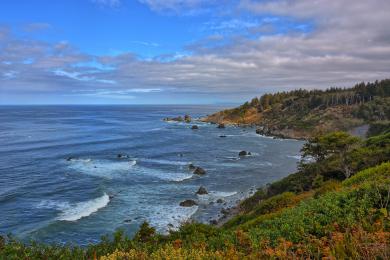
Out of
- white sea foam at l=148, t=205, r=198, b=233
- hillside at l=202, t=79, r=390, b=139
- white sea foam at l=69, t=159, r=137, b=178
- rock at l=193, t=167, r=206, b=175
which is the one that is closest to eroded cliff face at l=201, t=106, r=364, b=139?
hillside at l=202, t=79, r=390, b=139

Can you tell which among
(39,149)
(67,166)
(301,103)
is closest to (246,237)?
(67,166)

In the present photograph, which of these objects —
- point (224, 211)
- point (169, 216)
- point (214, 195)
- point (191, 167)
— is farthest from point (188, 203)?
point (191, 167)

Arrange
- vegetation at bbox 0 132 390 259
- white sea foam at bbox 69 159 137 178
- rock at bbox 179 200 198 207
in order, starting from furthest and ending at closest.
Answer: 1. white sea foam at bbox 69 159 137 178
2. rock at bbox 179 200 198 207
3. vegetation at bbox 0 132 390 259

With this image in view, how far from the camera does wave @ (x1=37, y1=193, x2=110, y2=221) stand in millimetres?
40156

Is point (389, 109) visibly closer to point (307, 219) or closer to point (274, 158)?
point (274, 158)

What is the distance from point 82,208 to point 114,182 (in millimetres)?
12602

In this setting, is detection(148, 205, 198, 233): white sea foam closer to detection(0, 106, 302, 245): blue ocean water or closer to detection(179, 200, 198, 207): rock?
detection(0, 106, 302, 245): blue ocean water

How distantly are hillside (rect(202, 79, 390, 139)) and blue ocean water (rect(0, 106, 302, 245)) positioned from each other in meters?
35.1

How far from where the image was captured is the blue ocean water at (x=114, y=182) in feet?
127

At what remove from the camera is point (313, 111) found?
15300 cm

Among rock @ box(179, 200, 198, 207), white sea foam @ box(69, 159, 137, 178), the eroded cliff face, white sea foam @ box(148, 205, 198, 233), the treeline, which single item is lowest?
white sea foam @ box(148, 205, 198, 233)

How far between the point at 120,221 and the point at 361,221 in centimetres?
3246

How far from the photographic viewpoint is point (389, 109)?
12725cm

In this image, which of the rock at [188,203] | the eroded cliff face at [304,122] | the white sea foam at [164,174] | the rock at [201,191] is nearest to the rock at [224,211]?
the rock at [188,203]
